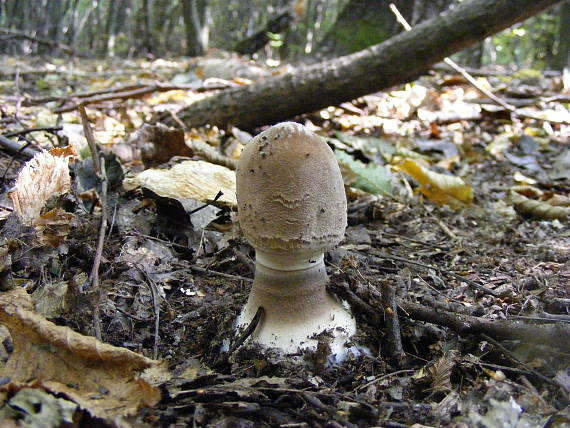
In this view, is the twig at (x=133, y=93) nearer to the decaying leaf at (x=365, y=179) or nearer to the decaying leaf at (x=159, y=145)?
the decaying leaf at (x=159, y=145)

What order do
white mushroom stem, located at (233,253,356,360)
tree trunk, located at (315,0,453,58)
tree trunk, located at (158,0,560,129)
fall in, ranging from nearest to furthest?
white mushroom stem, located at (233,253,356,360), tree trunk, located at (158,0,560,129), tree trunk, located at (315,0,453,58)

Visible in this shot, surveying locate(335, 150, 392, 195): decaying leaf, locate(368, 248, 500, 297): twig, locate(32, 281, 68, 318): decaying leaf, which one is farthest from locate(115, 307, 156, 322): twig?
locate(335, 150, 392, 195): decaying leaf

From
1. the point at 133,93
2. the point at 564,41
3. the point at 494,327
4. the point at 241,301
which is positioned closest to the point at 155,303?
the point at 241,301

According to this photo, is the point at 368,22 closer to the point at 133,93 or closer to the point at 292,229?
the point at 133,93

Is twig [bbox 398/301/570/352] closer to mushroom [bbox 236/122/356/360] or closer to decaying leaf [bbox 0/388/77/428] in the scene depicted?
mushroom [bbox 236/122/356/360]

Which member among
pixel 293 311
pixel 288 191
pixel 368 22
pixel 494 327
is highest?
pixel 368 22

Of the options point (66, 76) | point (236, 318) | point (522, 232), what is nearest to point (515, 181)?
point (522, 232)
